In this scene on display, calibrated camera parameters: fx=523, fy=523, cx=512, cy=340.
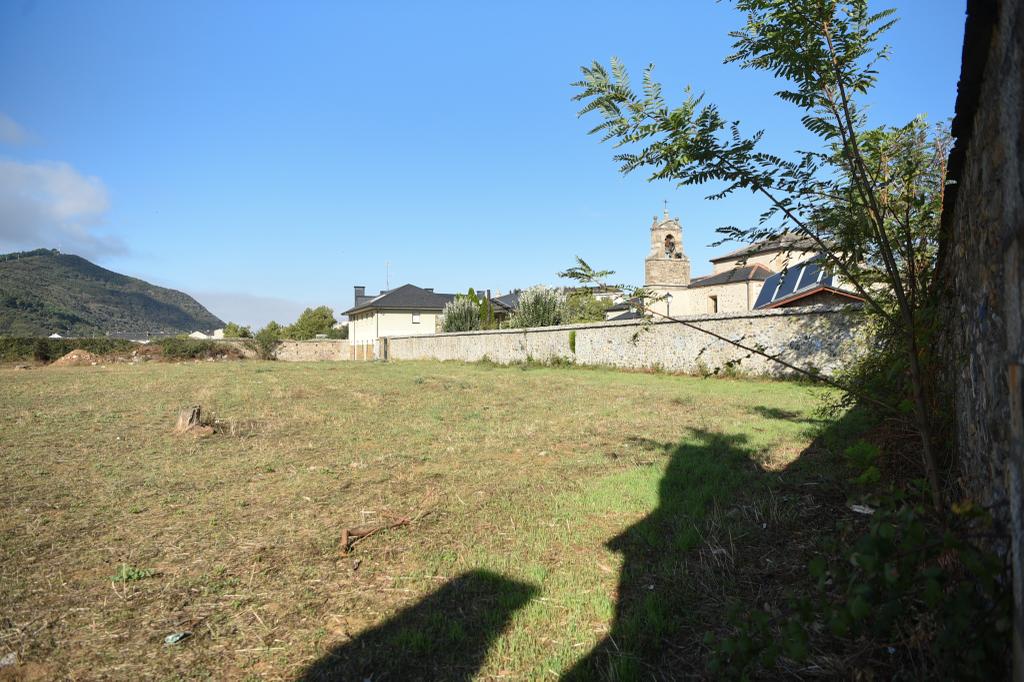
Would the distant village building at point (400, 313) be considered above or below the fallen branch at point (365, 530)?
above

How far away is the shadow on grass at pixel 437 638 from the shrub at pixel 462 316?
30.9 m

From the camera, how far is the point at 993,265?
1976 mm

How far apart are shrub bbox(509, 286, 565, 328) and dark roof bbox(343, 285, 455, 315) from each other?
26.2m

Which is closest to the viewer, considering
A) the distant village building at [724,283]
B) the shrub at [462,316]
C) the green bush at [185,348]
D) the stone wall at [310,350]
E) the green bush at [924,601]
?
the green bush at [924,601]

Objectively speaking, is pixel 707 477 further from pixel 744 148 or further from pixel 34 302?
pixel 34 302

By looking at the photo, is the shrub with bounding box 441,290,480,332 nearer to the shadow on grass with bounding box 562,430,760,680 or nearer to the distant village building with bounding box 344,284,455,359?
the distant village building with bounding box 344,284,455,359

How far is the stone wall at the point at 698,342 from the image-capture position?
41.1 feet

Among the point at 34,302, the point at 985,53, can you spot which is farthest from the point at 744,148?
the point at 34,302

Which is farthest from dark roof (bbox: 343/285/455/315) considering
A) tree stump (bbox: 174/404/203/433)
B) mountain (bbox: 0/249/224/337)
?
tree stump (bbox: 174/404/203/433)

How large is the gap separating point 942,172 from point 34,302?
249 ft

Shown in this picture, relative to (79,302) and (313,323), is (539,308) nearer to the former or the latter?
(313,323)

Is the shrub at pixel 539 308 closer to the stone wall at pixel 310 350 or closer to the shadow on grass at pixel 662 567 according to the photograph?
the stone wall at pixel 310 350

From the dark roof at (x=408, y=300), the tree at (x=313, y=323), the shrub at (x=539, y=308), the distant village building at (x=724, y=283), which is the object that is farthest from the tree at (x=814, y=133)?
the tree at (x=313, y=323)

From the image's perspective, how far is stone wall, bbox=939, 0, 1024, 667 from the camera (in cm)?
146
